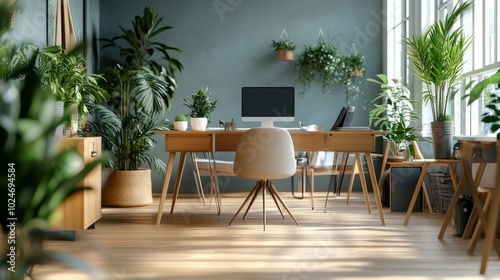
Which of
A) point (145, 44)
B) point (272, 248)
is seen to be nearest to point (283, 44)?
point (145, 44)

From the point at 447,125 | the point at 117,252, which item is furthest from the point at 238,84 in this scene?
the point at 117,252

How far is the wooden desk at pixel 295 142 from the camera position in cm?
471

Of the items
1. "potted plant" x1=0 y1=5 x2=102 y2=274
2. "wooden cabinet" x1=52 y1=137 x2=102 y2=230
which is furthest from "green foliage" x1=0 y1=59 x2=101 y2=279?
"wooden cabinet" x1=52 y1=137 x2=102 y2=230

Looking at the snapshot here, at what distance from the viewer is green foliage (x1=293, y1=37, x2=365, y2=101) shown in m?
7.59

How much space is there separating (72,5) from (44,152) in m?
6.03

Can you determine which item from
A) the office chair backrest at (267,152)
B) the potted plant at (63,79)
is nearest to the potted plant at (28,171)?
the potted plant at (63,79)

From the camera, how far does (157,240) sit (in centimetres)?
400

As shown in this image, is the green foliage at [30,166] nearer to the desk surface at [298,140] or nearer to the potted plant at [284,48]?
the desk surface at [298,140]

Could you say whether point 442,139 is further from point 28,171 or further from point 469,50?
point 28,171

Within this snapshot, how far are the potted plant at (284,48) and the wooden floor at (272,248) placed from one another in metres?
2.64

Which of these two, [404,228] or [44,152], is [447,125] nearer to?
[404,228]

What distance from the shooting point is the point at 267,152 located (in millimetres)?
4453

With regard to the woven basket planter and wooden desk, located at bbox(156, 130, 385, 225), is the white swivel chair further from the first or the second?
the woven basket planter

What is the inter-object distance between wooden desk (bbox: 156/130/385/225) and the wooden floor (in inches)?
16.4
